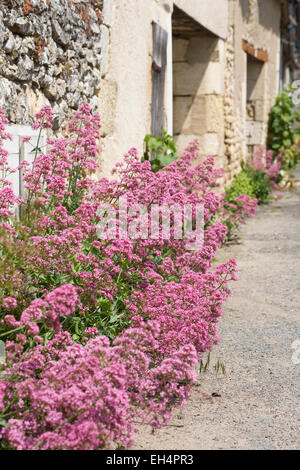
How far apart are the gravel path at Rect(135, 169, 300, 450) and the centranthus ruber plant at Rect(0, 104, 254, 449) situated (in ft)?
0.44

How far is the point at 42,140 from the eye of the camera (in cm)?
374

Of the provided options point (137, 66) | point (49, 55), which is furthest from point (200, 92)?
point (49, 55)

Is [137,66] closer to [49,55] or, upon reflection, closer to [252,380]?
[49,55]

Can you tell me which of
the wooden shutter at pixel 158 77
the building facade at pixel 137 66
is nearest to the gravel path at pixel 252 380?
the building facade at pixel 137 66

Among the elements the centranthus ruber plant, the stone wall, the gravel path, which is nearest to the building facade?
the stone wall

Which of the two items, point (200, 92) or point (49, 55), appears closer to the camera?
point (49, 55)

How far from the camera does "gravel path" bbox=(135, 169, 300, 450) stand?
2.52 meters

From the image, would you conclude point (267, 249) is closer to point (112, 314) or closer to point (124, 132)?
point (124, 132)

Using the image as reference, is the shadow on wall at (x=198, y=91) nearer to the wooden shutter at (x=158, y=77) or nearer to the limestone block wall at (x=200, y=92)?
the limestone block wall at (x=200, y=92)

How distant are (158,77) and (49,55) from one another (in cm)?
242

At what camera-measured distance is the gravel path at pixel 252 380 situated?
2523mm

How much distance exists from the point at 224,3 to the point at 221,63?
85cm

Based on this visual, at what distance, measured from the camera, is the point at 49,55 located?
12.7 feet

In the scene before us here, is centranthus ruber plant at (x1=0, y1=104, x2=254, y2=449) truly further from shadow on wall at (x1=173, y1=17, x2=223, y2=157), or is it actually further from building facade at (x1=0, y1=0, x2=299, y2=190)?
shadow on wall at (x1=173, y1=17, x2=223, y2=157)
